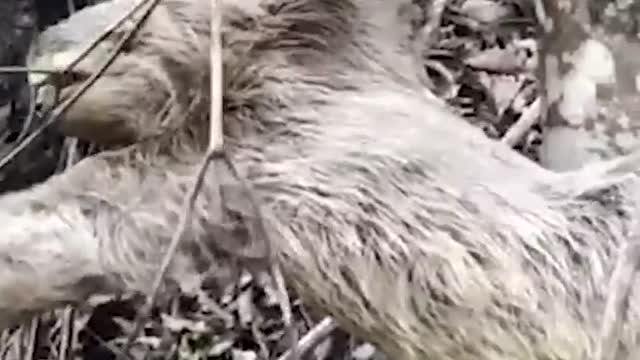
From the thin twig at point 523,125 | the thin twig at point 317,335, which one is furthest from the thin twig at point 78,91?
the thin twig at point 523,125

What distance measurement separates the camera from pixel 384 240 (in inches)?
59.9

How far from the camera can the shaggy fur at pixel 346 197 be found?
4.86 feet

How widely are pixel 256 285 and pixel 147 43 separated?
1023mm

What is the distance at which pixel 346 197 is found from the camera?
1.56 m

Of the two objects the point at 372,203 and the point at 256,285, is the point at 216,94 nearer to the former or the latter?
the point at 372,203

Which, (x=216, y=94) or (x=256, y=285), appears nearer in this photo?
(x=216, y=94)

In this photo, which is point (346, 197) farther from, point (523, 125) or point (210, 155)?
point (523, 125)

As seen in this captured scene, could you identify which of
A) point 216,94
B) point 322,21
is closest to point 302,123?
point 322,21

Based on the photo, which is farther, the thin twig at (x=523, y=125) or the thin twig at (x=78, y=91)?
the thin twig at (x=523, y=125)

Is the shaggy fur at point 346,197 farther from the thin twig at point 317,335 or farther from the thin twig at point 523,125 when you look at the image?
the thin twig at point 523,125

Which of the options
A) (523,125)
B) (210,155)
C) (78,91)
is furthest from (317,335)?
(210,155)

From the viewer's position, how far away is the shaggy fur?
1.48 meters

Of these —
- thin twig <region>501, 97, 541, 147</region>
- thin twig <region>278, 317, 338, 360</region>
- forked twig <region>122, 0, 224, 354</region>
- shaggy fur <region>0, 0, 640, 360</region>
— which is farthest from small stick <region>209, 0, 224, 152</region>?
thin twig <region>501, 97, 541, 147</region>

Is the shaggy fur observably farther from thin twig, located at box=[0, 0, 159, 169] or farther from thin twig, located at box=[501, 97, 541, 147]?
thin twig, located at box=[501, 97, 541, 147]
